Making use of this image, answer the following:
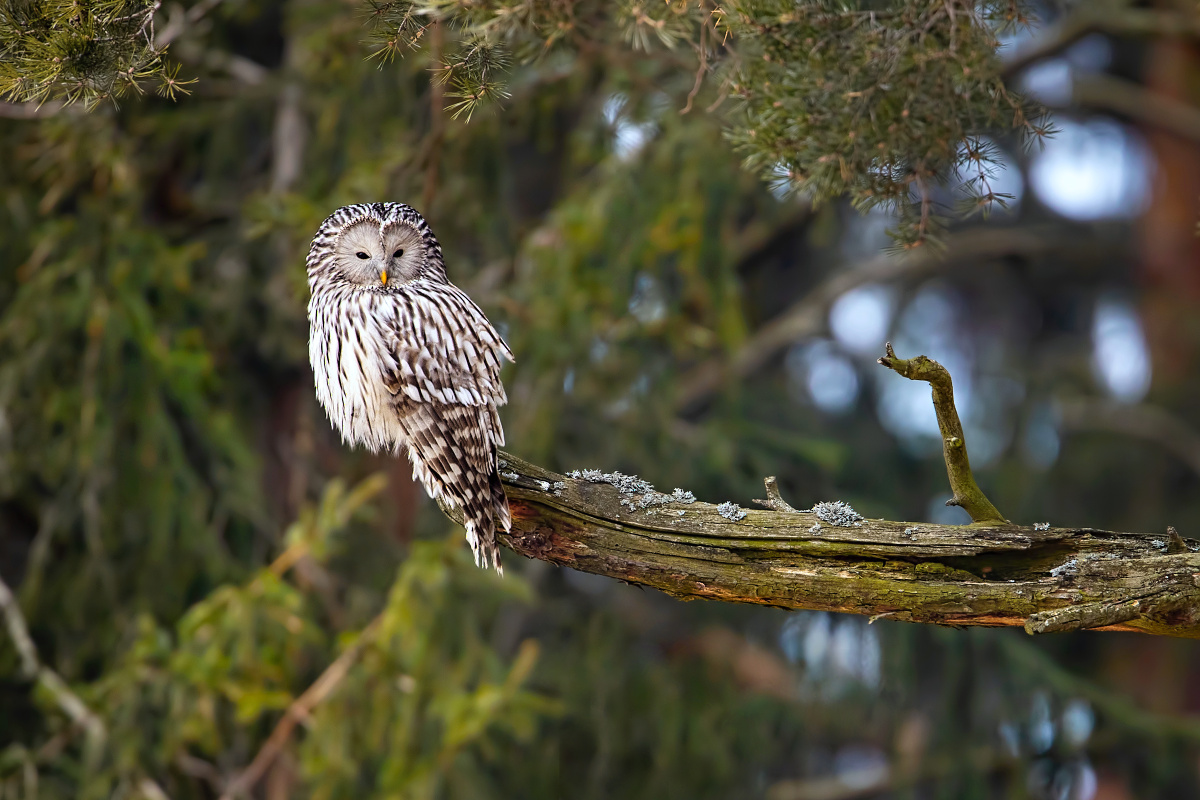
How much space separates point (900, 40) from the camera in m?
3.52

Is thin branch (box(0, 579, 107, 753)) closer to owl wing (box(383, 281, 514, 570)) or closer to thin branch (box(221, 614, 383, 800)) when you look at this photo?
thin branch (box(221, 614, 383, 800))

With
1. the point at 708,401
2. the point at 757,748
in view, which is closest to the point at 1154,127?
the point at 708,401

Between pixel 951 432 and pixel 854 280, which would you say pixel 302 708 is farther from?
pixel 854 280

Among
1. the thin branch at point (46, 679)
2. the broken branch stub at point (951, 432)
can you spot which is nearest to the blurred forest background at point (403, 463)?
the thin branch at point (46, 679)

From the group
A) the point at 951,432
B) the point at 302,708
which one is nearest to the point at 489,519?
the point at 951,432

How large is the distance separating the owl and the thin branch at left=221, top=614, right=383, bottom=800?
2.67 meters

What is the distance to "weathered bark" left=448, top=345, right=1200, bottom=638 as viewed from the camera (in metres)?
2.83

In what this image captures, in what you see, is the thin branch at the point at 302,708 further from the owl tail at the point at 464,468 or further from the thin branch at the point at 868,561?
the thin branch at the point at 868,561

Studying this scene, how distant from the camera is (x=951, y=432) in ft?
9.85

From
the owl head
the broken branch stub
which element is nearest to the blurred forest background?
the owl head

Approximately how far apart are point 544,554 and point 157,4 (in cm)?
167

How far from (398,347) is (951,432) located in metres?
1.69

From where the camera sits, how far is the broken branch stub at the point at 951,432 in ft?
9.10

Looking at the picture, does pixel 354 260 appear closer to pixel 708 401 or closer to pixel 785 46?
pixel 785 46
